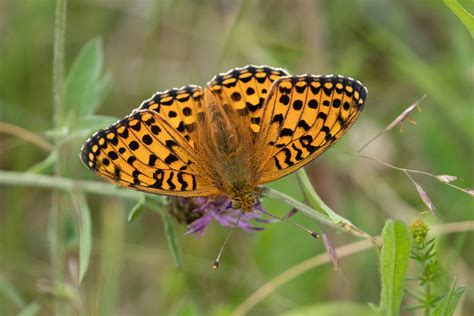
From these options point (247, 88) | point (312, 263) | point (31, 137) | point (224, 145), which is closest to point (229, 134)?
point (224, 145)

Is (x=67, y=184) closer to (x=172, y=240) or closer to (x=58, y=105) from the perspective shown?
(x=58, y=105)

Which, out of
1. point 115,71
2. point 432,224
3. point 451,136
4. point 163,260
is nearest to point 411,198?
point 451,136

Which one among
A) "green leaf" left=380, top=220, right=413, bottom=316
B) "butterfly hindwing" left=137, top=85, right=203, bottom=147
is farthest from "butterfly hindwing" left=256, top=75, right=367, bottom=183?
"green leaf" left=380, top=220, right=413, bottom=316

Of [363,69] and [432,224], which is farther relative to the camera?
[363,69]

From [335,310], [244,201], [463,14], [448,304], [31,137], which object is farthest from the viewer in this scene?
→ [31,137]

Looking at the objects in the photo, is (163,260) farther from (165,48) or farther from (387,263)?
(387,263)
